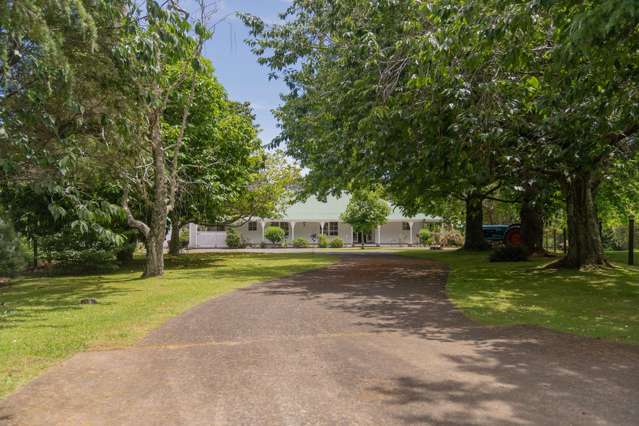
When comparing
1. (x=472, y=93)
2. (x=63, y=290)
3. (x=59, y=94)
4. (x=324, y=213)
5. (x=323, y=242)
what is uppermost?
(x=472, y=93)

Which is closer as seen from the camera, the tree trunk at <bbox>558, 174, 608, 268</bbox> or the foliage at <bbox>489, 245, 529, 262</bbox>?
the tree trunk at <bbox>558, 174, 608, 268</bbox>

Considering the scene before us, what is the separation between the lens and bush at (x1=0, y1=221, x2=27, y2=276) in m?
16.7

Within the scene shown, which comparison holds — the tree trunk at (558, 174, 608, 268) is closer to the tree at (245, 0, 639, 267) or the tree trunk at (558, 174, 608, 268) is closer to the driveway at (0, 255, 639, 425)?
the tree at (245, 0, 639, 267)

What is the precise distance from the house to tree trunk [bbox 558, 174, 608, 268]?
1190 inches

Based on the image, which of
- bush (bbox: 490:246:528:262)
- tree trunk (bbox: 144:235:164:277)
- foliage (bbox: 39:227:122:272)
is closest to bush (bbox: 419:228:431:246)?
bush (bbox: 490:246:528:262)

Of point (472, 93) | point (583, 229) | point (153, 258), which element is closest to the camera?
point (472, 93)

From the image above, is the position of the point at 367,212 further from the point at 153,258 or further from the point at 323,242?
the point at 153,258

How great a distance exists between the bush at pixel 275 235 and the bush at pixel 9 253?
28550mm

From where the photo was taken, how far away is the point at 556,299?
1133cm

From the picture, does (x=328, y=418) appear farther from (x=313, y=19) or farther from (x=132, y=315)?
(x=313, y=19)

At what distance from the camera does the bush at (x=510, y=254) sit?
22062 mm

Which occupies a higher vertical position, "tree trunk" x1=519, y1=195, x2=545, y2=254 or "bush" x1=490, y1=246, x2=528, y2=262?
"tree trunk" x1=519, y1=195, x2=545, y2=254

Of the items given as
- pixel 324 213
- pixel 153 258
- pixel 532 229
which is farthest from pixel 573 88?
pixel 324 213

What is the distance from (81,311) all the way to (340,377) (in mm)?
7174
